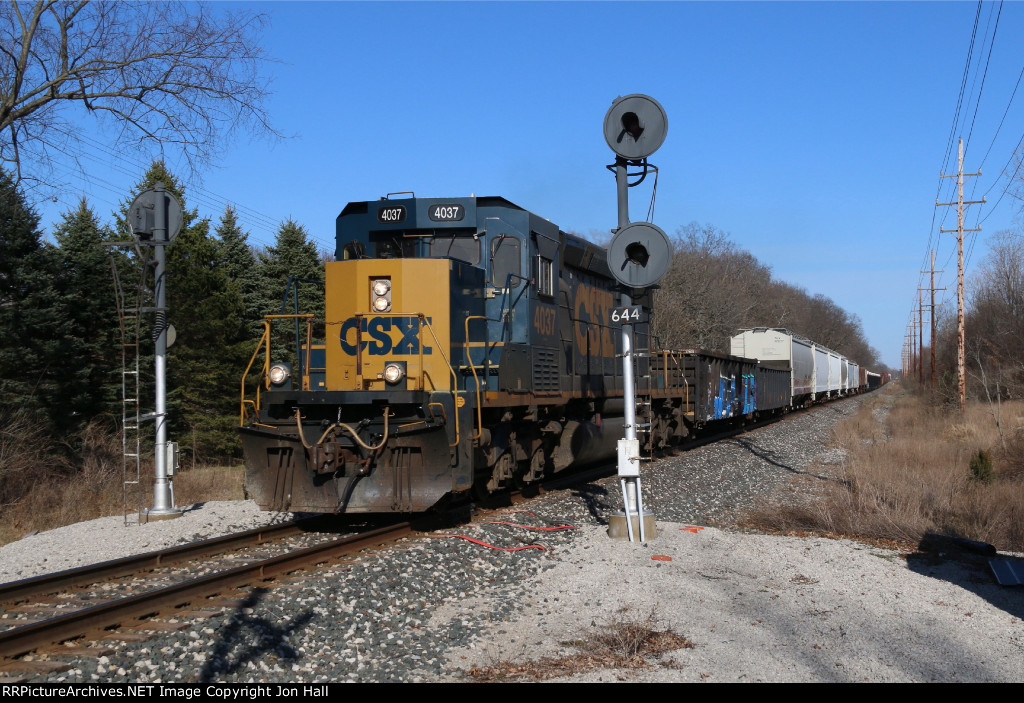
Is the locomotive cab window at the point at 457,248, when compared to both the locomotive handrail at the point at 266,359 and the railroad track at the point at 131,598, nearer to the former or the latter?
the locomotive handrail at the point at 266,359

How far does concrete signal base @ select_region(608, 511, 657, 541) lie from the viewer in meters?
7.74

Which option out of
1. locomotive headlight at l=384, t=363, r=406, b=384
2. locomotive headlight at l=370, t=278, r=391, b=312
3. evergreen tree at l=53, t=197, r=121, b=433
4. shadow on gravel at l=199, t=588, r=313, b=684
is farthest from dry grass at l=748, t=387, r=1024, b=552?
evergreen tree at l=53, t=197, r=121, b=433

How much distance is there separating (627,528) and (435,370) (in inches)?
102

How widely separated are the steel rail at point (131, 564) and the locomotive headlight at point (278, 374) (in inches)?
59.7

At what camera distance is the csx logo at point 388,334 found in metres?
8.59

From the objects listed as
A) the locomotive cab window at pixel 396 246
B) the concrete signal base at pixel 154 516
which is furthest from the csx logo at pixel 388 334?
the concrete signal base at pixel 154 516

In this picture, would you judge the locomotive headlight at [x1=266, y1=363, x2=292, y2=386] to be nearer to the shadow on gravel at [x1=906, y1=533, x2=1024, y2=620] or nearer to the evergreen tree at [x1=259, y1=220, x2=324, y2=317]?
the shadow on gravel at [x1=906, y1=533, x2=1024, y2=620]

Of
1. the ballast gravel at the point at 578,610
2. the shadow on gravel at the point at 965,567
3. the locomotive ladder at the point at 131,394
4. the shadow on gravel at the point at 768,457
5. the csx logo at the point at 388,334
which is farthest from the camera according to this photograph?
the shadow on gravel at the point at 768,457

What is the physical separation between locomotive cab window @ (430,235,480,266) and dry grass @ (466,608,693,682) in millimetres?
5245

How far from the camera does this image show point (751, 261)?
7650 centimetres

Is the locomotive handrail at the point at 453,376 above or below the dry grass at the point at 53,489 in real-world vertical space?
above

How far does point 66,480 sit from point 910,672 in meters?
15.5
